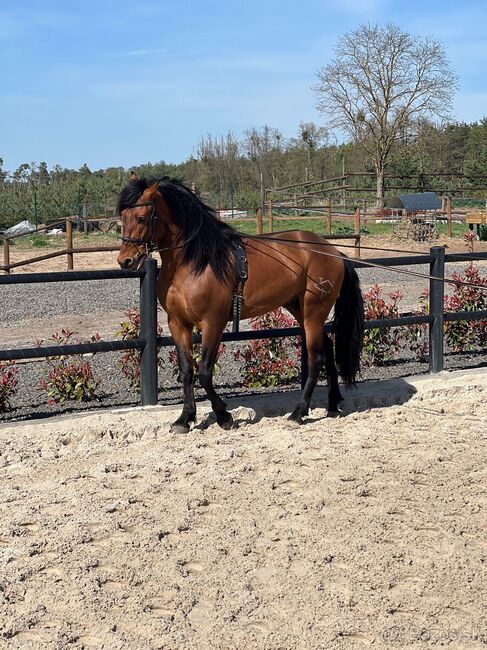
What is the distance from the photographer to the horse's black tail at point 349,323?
6961 mm

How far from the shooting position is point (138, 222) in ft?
19.4

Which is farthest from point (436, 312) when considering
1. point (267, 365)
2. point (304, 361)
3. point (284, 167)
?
point (284, 167)

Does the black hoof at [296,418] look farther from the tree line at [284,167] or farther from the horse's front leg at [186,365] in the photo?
the tree line at [284,167]

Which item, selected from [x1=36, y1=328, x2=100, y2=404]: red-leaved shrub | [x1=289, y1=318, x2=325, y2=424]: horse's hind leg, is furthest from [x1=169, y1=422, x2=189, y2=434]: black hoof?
[x1=36, y1=328, x2=100, y2=404]: red-leaved shrub

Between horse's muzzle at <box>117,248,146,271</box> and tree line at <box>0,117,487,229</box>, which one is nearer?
horse's muzzle at <box>117,248,146,271</box>

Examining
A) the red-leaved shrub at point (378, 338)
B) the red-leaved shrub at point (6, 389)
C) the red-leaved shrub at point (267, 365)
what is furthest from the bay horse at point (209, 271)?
the red-leaved shrub at point (378, 338)

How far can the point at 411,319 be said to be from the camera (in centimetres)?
795

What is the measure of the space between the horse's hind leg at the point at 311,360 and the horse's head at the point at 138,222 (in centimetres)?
138

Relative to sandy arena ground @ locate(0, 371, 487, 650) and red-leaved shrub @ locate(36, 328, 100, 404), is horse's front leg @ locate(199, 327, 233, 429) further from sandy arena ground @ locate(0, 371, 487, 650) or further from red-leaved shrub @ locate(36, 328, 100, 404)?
red-leaved shrub @ locate(36, 328, 100, 404)

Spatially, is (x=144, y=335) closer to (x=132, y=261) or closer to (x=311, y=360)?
(x=132, y=261)

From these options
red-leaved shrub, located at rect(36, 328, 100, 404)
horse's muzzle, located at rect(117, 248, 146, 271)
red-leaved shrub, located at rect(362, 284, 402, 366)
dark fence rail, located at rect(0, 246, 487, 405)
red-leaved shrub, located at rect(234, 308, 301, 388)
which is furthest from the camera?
red-leaved shrub, located at rect(362, 284, 402, 366)

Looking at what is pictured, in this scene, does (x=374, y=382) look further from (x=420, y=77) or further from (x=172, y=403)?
(x=420, y=77)

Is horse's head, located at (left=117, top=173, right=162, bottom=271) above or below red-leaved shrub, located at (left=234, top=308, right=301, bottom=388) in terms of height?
above

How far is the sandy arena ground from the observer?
339 cm
